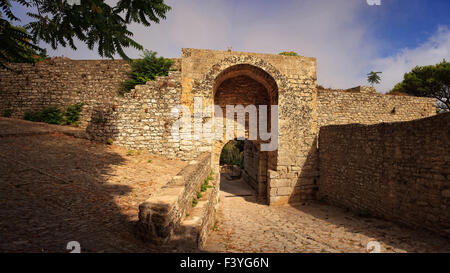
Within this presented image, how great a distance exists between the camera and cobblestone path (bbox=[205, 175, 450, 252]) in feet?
13.6

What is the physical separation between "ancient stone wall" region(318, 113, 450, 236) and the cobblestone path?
0.44 m

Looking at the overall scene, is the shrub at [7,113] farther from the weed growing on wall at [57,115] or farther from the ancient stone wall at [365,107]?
the ancient stone wall at [365,107]

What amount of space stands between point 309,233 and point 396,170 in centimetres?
309

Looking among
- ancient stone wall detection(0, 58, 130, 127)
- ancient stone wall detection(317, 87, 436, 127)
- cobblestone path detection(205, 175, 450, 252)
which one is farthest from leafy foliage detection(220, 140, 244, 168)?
ancient stone wall detection(0, 58, 130, 127)

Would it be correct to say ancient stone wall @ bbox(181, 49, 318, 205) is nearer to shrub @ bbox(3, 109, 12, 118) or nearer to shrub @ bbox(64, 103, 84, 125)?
shrub @ bbox(64, 103, 84, 125)

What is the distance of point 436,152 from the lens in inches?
171

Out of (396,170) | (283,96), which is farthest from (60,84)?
(396,170)

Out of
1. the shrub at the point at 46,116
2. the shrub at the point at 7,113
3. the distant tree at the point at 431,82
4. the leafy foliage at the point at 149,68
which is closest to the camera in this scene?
the leafy foliage at the point at 149,68

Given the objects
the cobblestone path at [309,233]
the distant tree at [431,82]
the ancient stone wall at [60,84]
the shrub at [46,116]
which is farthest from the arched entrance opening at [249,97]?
the distant tree at [431,82]

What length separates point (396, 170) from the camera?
5.21m

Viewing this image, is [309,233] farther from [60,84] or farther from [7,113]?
[7,113]

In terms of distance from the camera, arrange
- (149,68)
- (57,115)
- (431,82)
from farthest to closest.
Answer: (431,82) → (57,115) → (149,68)

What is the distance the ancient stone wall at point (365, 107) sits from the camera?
10641 mm

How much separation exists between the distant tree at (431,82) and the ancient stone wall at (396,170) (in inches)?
629
